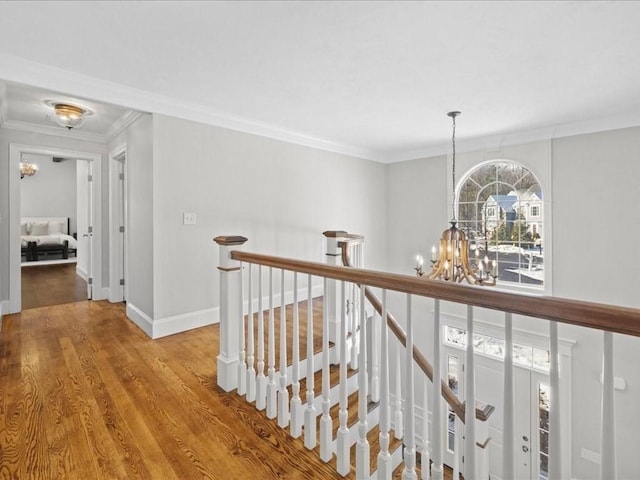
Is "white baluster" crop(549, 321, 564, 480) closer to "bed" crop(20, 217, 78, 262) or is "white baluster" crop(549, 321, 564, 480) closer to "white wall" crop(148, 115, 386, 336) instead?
"white wall" crop(148, 115, 386, 336)

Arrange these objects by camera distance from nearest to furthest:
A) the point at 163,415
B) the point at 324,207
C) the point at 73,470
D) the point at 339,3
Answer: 1. the point at 73,470
2. the point at 339,3
3. the point at 163,415
4. the point at 324,207

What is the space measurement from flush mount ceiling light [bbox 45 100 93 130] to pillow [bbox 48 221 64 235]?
619cm

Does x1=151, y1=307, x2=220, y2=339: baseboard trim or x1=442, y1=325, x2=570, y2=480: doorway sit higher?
x1=151, y1=307, x2=220, y2=339: baseboard trim

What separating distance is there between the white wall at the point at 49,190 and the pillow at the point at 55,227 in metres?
0.27

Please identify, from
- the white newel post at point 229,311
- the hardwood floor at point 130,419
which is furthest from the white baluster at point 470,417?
the white newel post at point 229,311

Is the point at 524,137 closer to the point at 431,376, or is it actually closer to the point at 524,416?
the point at 524,416

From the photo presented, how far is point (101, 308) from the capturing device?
13.4 ft

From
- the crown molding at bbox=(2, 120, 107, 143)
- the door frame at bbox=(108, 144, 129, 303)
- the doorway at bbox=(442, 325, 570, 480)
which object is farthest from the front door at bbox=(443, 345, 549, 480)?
the crown molding at bbox=(2, 120, 107, 143)

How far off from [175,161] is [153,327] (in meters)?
1.61

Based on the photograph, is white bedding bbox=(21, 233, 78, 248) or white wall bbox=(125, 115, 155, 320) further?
white bedding bbox=(21, 233, 78, 248)

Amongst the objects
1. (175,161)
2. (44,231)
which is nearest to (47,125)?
(175,161)

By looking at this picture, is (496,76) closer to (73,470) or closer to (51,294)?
(73,470)

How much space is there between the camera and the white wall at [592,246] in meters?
3.53

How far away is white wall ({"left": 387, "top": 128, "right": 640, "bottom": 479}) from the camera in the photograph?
11.6 feet
